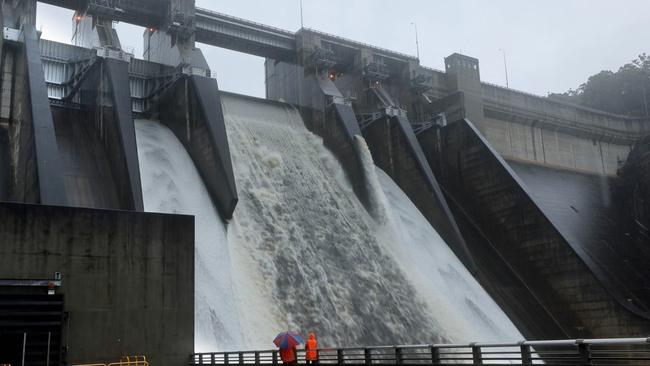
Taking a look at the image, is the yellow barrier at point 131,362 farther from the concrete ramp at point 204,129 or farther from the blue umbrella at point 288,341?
the concrete ramp at point 204,129

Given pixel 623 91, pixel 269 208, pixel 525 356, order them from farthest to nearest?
pixel 623 91 < pixel 269 208 < pixel 525 356

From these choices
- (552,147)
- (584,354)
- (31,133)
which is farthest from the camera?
(552,147)

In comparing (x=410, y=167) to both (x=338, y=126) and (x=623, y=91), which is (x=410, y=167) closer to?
(x=338, y=126)

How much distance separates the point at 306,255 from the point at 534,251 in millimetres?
11296

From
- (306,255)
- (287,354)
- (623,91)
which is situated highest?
(623,91)

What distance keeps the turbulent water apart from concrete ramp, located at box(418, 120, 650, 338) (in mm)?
2954

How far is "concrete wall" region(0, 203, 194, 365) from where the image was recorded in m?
15.5

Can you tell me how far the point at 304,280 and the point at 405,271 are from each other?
4.84 meters

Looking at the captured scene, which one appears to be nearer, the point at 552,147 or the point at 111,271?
the point at 111,271

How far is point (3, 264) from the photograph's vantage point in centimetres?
1508

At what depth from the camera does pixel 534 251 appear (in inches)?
1193

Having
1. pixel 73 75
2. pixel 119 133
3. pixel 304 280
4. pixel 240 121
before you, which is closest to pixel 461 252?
pixel 304 280

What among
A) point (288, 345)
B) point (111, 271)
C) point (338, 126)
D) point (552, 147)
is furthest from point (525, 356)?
point (552, 147)

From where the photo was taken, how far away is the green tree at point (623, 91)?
6262 cm
